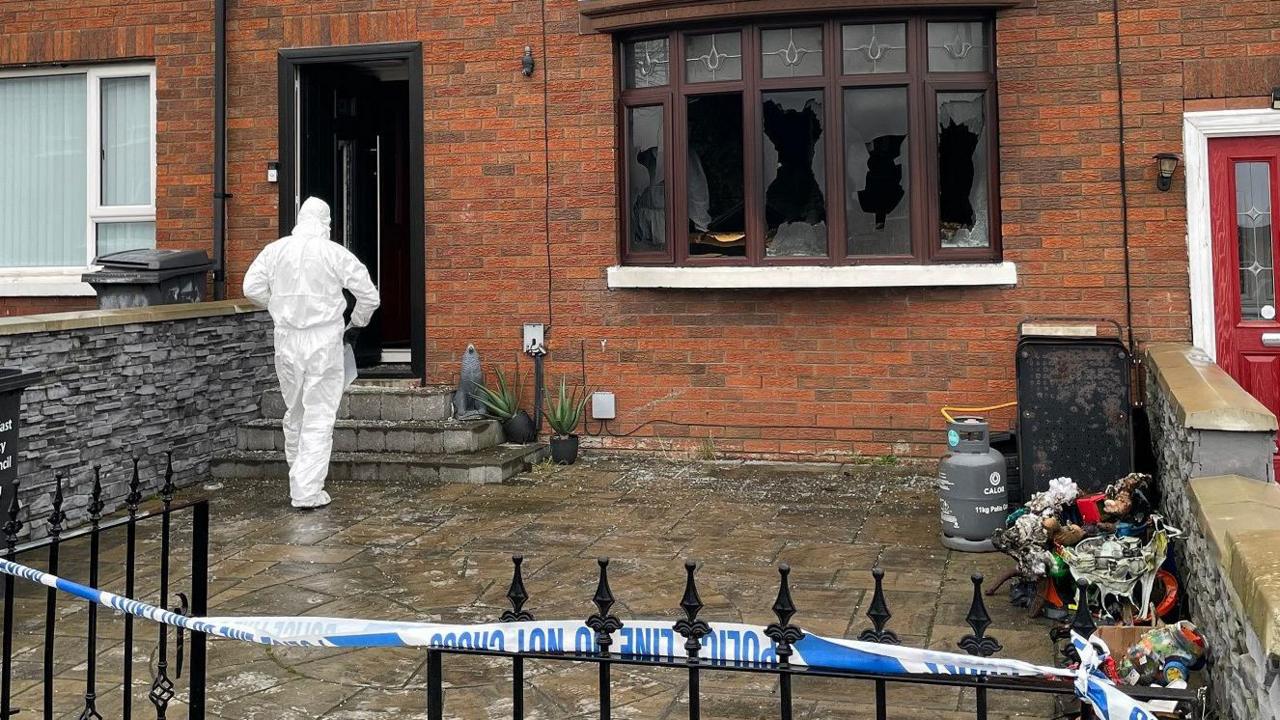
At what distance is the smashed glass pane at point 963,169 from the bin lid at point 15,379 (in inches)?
240

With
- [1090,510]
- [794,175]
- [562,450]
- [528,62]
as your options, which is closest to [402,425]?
[562,450]

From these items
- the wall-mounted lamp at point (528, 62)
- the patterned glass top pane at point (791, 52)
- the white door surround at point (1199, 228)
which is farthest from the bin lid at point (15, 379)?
the white door surround at point (1199, 228)

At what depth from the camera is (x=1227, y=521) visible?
391 centimetres

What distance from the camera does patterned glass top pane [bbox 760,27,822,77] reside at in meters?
9.07

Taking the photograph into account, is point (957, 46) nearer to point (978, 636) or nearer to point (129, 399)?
point (129, 399)

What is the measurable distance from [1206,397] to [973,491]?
4.72 ft

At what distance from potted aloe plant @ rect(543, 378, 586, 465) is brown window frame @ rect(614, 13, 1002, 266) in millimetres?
1415

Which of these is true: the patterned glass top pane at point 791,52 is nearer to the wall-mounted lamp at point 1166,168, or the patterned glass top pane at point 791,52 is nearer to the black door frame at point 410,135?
the wall-mounted lamp at point 1166,168

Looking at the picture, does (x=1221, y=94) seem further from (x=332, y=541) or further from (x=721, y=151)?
(x=332, y=541)

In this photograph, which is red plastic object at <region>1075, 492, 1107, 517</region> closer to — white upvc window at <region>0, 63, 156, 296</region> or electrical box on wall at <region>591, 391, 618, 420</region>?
electrical box on wall at <region>591, 391, 618, 420</region>

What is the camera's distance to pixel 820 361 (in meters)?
9.26

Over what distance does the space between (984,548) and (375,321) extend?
6.76 meters

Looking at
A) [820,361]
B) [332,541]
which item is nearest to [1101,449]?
[820,361]

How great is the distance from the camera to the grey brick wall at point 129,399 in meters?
7.46
